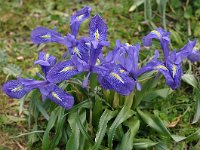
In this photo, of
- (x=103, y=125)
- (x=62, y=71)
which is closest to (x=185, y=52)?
(x=103, y=125)

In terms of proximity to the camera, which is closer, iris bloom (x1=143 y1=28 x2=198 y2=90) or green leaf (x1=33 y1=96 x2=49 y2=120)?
iris bloom (x1=143 y1=28 x2=198 y2=90)

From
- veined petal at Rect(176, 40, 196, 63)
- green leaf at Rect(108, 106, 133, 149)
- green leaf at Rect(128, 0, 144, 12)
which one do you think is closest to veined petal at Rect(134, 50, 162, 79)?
veined petal at Rect(176, 40, 196, 63)

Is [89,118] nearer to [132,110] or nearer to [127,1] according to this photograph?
[132,110]

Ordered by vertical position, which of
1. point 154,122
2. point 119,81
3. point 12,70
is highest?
point 119,81

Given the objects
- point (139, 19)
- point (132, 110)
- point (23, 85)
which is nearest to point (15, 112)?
point (23, 85)

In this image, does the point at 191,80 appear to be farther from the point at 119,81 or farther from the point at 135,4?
the point at 135,4

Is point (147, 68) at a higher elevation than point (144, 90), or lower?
higher

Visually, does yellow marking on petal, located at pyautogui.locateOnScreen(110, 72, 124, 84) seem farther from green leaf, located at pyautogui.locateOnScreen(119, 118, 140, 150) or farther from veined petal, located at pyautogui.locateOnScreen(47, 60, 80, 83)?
green leaf, located at pyautogui.locateOnScreen(119, 118, 140, 150)
